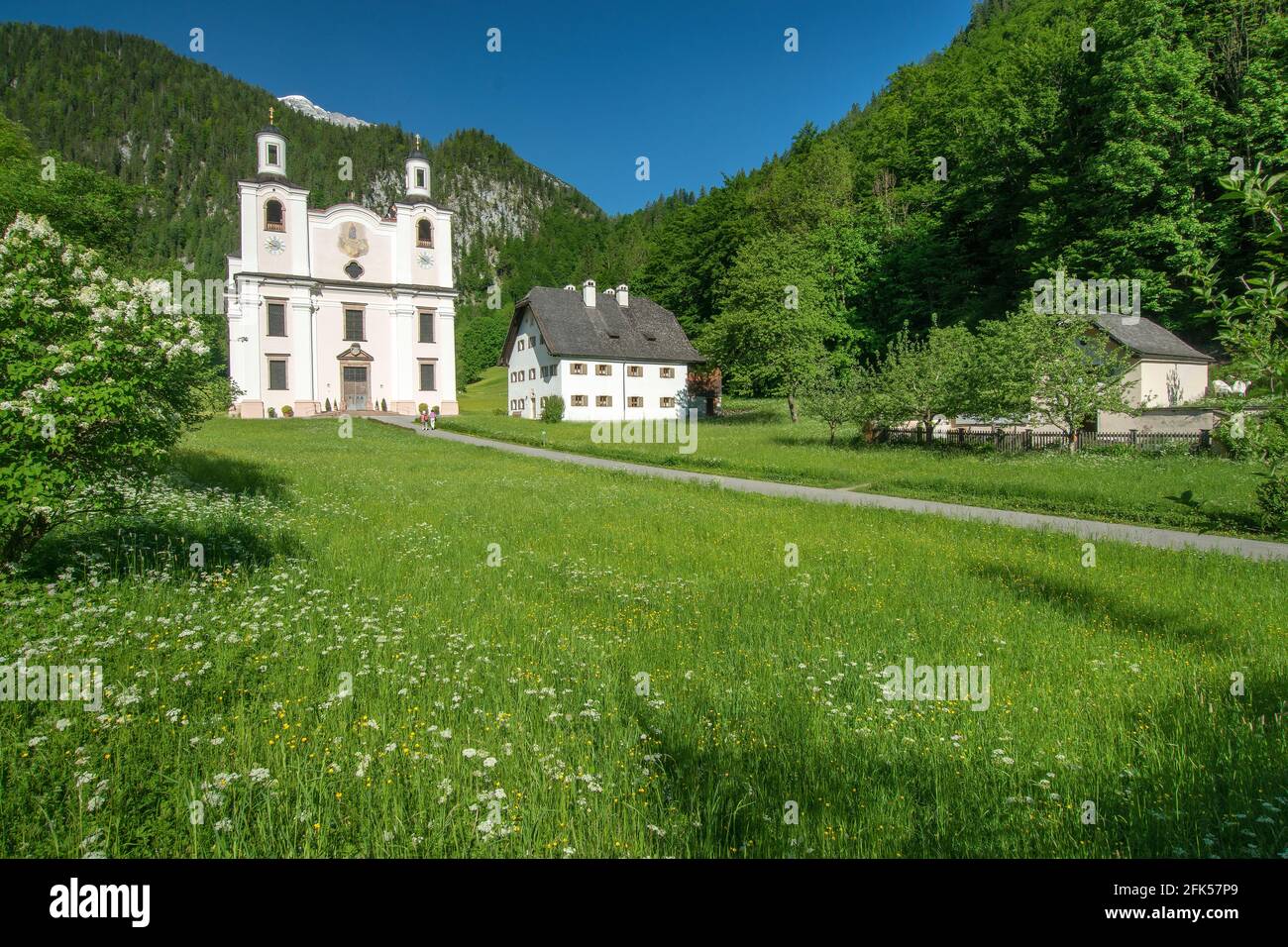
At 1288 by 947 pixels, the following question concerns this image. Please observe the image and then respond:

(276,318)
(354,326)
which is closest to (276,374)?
(276,318)

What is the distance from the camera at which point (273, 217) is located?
171ft

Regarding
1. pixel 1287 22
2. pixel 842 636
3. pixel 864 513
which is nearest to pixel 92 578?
pixel 842 636

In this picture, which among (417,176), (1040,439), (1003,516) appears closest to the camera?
(1003,516)

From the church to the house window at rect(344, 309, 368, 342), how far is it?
0.09m

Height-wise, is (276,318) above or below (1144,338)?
above

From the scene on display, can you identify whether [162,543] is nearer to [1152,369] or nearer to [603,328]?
[1152,369]

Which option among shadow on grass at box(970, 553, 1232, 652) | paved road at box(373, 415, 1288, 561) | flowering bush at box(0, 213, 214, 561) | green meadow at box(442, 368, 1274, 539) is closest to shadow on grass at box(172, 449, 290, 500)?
flowering bush at box(0, 213, 214, 561)

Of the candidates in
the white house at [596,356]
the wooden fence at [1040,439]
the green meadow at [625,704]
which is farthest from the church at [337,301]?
the green meadow at [625,704]

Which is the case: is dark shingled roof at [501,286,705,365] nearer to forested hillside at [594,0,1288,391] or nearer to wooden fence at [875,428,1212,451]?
forested hillside at [594,0,1288,391]

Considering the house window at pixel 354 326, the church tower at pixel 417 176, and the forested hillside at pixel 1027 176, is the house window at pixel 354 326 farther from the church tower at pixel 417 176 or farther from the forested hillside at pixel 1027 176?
the forested hillside at pixel 1027 176

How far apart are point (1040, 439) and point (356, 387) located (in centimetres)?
5154

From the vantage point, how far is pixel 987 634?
22.4 feet
